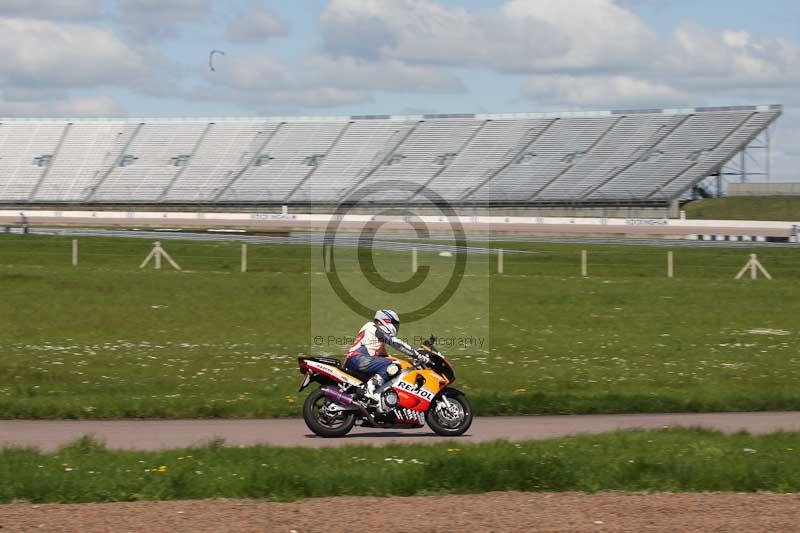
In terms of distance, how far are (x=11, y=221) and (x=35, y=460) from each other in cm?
7558

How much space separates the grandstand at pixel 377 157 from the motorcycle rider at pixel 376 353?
225ft

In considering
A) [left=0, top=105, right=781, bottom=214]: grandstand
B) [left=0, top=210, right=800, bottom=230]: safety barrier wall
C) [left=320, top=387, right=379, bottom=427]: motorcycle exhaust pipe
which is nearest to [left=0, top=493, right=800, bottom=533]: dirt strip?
[left=320, top=387, right=379, bottom=427]: motorcycle exhaust pipe

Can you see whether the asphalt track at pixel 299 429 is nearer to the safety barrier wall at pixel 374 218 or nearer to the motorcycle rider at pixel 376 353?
the motorcycle rider at pixel 376 353

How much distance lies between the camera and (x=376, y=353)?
1370 centimetres

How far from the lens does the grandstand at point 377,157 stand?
3378 inches

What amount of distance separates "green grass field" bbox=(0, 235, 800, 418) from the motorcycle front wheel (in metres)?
2.07

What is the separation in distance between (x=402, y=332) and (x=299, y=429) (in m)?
11.1

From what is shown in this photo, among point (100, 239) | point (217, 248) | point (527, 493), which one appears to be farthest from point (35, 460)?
point (100, 239)

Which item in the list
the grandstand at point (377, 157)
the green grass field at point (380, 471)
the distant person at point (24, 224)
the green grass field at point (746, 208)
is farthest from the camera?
the grandstand at point (377, 157)

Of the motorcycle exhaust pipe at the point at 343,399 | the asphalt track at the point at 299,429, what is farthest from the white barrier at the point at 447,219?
the motorcycle exhaust pipe at the point at 343,399

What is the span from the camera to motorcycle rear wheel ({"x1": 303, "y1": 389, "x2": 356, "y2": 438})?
1343 centimetres

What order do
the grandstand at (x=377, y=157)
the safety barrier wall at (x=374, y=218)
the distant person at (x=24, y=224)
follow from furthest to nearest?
the grandstand at (x=377, y=157), the safety barrier wall at (x=374, y=218), the distant person at (x=24, y=224)

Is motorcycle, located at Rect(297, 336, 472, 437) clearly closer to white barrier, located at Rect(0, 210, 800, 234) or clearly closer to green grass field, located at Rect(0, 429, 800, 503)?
green grass field, located at Rect(0, 429, 800, 503)

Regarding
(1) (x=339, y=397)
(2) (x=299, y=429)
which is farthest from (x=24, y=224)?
(1) (x=339, y=397)
